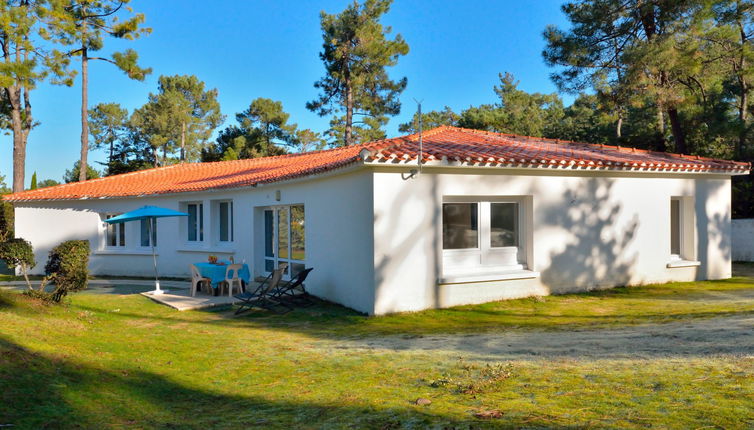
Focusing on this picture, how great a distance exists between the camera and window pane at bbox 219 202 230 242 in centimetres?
1680

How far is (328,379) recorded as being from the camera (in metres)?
5.70

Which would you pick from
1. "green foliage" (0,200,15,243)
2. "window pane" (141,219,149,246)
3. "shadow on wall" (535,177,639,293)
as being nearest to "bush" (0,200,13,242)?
"green foliage" (0,200,15,243)

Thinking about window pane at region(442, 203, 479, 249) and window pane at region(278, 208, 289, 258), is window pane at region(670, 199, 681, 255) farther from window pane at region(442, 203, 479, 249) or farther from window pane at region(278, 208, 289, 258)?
window pane at region(278, 208, 289, 258)

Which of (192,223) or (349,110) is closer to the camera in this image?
(192,223)

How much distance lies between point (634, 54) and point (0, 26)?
23.4 metres

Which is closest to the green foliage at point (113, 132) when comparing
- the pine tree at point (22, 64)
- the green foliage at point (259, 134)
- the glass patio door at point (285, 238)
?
the green foliage at point (259, 134)

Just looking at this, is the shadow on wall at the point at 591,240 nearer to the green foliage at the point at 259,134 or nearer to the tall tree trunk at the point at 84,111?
the tall tree trunk at the point at 84,111

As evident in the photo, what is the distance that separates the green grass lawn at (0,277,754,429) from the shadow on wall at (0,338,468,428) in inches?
0.7

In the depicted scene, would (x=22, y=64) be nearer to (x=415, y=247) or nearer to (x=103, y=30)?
(x=103, y=30)

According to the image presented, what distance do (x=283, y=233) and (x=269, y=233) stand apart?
106 cm

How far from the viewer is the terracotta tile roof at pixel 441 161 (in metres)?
10.2

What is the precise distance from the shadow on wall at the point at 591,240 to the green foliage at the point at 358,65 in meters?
25.8

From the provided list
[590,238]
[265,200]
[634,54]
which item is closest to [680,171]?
[590,238]

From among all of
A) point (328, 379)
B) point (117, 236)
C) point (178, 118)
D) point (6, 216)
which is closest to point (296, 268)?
point (328, 379)
